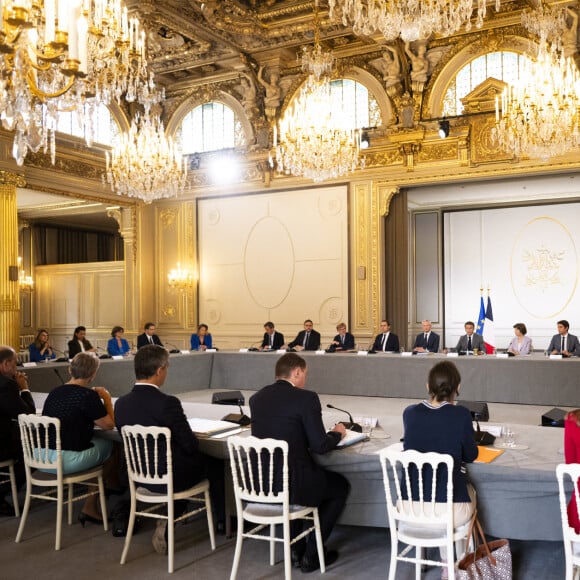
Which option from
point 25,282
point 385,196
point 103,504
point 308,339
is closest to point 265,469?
point 103,504

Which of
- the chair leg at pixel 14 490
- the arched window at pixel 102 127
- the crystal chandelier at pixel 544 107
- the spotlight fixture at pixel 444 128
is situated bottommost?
the chair leg at pixel 14 490

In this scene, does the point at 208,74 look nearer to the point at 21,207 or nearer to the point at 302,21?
the point at 302,21

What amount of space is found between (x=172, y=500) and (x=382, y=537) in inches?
54.2

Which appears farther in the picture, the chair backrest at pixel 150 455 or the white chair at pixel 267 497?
the chair backrest at pixel 150 455

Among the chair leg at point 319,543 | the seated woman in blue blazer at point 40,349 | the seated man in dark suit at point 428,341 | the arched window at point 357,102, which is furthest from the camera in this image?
the arched window at point 357,102

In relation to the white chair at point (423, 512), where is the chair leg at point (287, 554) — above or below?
below

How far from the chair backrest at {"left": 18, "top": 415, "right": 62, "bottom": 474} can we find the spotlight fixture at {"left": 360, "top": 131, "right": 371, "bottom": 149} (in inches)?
327

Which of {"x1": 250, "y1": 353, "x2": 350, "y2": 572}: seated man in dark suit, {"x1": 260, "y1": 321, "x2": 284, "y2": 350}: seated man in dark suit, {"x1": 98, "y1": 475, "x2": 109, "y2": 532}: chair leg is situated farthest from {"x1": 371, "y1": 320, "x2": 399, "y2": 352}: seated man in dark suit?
{"x1": 250, "y1": 353, "x2": 350, "y2": 572}: seated man in dark suit

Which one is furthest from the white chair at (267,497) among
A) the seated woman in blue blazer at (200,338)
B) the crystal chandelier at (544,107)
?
the seated woman in blue blazer at (200,338)

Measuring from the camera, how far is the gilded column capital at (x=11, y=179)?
10.6 meters

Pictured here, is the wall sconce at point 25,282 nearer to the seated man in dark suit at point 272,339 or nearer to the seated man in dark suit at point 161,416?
the seated man in dark suit at point 272,339

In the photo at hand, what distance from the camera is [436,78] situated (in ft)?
37.2

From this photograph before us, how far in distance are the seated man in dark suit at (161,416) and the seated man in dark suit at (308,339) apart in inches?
292

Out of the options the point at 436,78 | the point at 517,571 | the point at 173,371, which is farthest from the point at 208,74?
the point at 517,571
